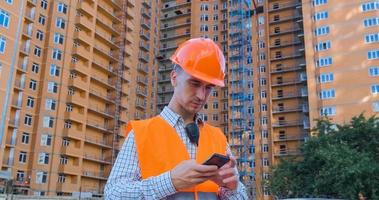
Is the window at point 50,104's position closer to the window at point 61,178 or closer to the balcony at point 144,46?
the window at point 61,178

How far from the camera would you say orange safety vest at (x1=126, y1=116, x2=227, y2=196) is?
194cm

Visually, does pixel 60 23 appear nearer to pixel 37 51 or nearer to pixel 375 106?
pixel 37 51

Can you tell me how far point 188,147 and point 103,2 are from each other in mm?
57225

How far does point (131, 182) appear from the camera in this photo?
1.90 m

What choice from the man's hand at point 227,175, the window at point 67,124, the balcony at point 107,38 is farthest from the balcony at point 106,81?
the man's hand at point 227,175

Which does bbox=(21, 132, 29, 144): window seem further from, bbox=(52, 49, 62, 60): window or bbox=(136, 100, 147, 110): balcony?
bbox=(136, 100, 147, 110): balcony

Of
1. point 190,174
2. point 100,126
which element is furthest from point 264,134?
point 190,174

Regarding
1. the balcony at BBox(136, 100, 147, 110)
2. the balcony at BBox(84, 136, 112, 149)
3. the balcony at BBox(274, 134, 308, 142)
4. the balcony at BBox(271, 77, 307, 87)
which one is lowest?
the balcony at BBox(84, 136, 112, 149)

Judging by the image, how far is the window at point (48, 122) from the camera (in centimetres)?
4389

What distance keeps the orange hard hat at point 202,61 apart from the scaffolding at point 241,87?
5592cm

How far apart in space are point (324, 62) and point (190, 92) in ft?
171

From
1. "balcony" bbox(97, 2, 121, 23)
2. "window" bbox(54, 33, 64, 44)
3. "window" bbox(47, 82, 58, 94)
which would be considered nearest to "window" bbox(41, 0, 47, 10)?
"window" bbox(54, 33, 64, 44)

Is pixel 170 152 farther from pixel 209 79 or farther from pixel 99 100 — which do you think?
pixel 99 100

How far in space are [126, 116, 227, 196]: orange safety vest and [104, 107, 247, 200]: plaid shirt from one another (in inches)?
1.8
